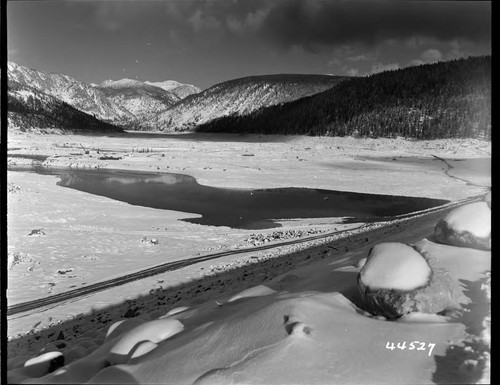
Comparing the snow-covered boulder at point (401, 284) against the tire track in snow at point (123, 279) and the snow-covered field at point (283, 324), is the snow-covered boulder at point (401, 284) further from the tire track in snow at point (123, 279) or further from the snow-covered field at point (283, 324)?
the tire track in snow at point (123, 279)

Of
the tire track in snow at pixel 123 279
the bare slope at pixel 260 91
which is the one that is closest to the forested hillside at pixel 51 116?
the bare slope at pixel 260 91

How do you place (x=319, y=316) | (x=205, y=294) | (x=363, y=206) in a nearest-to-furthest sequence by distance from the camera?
(x=319, y=316)
(x=205, y=294)
(x=363, y=206)

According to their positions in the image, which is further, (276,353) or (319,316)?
(319,316)

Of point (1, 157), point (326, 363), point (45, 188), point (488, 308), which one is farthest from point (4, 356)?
point (45, 188)

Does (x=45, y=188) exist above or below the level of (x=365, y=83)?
below

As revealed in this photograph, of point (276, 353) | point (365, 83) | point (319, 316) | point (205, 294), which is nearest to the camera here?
point (276, 353)

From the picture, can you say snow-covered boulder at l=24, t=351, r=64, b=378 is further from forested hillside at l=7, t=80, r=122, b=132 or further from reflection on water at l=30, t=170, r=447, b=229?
forested hillside at l=7, t=80, r=122, b=132

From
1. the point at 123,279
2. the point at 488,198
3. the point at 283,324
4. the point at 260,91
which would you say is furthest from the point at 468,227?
the point at 260,91

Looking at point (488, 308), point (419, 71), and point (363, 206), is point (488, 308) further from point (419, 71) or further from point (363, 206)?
point (363, 206)
